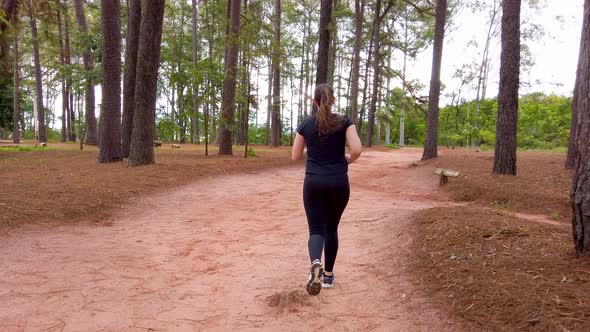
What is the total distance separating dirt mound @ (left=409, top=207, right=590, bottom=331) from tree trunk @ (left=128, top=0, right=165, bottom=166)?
30.1ft

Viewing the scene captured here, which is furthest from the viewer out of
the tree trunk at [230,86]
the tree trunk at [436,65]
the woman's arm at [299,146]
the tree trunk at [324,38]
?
the tree trunk at [230,86]

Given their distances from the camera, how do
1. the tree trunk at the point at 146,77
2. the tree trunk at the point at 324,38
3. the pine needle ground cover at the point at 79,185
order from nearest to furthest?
the pine needle ground cover at the point at 79,185 < the tree trunk at the point at 146,77 < the tree trunk at the point at 324,38

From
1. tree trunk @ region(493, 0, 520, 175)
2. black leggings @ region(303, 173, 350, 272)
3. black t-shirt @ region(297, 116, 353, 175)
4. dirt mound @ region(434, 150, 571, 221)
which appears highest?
tree trunk @ region(493, 0, 520, 175)

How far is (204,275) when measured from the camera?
14.8 ft

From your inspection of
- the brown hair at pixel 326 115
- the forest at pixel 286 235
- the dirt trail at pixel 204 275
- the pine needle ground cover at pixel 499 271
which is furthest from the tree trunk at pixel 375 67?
the brown hair at pixel 326 115

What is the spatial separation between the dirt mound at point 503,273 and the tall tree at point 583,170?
0.23 meters

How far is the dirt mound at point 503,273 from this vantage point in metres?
2.89

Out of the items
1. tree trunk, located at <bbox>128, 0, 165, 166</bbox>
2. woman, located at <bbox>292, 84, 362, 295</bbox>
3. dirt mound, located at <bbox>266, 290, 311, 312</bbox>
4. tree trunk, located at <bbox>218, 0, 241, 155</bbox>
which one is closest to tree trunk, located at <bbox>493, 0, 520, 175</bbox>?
woman, located at <bbox>292, 84, 362, 295</bbox>

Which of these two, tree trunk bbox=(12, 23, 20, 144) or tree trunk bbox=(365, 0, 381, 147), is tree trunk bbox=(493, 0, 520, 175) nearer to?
tree trunk bbox=(365, 0, 381, 147)

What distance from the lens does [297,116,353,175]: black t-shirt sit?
3578 mm

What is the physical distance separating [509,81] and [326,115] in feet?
27.5

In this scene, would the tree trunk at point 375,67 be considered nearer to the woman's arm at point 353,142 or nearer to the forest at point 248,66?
the forest at point 248,66

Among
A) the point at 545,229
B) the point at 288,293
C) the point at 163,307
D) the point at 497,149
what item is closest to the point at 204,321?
the point at 163,307

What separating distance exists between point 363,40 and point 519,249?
1216 inches
